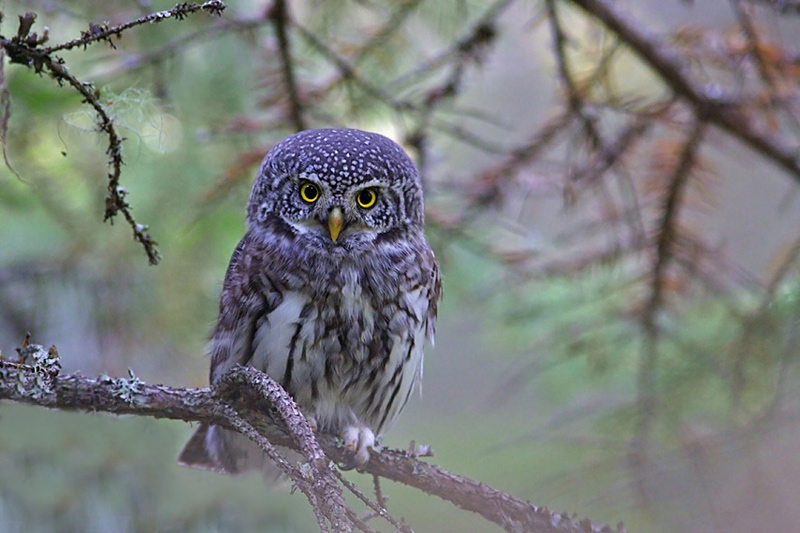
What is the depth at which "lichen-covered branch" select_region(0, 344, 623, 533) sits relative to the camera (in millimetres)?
1463

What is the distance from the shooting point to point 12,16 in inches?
106

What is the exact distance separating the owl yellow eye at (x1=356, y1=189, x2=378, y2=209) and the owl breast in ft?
0.63

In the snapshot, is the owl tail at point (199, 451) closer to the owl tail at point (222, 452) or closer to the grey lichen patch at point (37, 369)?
the owl tail at point (222, 452)

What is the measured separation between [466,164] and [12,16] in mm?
3422

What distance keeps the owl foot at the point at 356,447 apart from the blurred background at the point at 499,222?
1.00ft

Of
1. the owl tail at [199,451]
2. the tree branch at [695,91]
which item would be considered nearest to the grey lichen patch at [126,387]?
the owl tail at [199,451]

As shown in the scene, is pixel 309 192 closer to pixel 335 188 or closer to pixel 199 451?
pixel 335 188

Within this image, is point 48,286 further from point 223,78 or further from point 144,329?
point 223,78

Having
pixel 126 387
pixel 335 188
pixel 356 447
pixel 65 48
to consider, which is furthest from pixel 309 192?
pixel 65 48

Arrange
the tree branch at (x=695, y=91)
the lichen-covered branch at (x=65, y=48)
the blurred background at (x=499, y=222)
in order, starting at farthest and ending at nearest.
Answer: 1. the tree branch at (x=695, y=91)
2. the blurred background at (x=499, y=222)
3. the lichen-covered branch at (x=65, y=48)

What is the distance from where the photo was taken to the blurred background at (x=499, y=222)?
2.89 m

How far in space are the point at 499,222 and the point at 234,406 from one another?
5.13 feet

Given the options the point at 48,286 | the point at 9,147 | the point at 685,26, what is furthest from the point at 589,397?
the point at 9,147

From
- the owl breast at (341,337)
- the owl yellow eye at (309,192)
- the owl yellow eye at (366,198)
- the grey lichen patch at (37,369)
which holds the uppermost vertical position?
the owl yellow eye at (366,198)
